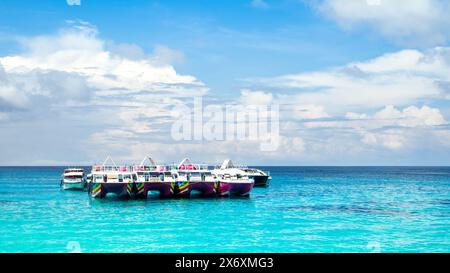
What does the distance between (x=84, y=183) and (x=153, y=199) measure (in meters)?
32.4

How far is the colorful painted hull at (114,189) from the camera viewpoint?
62428 mm

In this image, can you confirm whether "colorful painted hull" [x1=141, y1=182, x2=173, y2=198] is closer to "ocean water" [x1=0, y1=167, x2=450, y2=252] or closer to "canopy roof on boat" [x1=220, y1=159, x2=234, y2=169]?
"ocean water" [x1=0, y1=167, x2=450, y2=252]

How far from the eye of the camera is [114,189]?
6288 centimetres

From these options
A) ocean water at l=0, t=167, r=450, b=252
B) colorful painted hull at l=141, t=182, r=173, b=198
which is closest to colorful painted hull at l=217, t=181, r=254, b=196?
ocean water at l=0, t=167, r=450, b=252

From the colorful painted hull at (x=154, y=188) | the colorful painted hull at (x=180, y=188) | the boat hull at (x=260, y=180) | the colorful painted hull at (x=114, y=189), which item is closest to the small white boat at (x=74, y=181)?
the colorful painted hull at (x=114, y=189)

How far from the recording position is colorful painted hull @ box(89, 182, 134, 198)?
62.4 meters

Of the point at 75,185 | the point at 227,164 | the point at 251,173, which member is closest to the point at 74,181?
the point at 75,185

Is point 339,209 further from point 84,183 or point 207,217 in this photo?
point 84,183

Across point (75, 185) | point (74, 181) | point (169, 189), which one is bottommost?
point (75, 185)

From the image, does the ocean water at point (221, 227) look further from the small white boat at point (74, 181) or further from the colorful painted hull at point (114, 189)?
the small white boat at point (74, 181)

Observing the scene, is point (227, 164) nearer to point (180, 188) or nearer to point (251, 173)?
point (251, 173)

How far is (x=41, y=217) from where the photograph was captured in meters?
47.6

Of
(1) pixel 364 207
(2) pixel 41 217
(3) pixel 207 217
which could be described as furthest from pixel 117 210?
(1) pixel 364 207

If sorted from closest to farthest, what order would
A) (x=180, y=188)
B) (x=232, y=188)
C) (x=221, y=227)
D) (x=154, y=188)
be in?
(x=221, y=227), (x=154, y=188), (x=180, y=188), (x=232, y=188)
